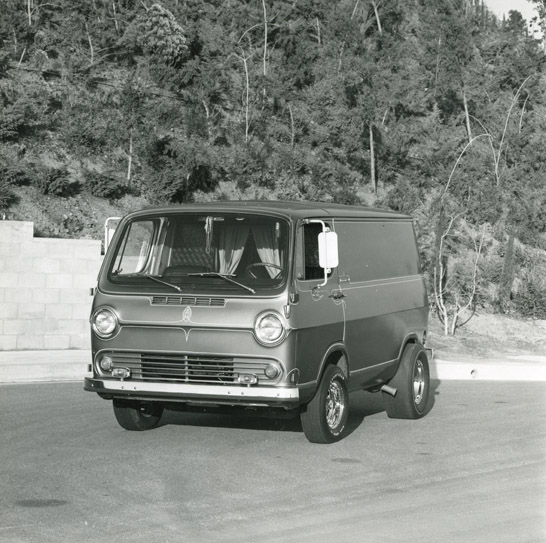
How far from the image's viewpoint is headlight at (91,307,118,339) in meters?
10.3

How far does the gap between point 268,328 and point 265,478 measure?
5.04 feet

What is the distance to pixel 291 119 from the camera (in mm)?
37844

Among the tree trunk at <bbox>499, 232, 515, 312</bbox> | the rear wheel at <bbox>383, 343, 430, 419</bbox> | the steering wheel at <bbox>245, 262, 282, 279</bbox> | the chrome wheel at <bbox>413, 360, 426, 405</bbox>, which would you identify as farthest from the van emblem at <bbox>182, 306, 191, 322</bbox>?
the tree trunk at <bbox>499, 232, 515, 312</bbox>

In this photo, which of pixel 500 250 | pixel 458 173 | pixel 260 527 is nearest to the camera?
pixel 260 527

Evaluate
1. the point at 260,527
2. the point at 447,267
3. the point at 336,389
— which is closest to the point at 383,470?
the point at 336,389

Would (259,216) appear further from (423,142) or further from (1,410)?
(423,142)

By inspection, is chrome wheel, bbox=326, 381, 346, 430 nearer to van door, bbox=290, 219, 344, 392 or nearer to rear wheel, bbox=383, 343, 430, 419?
van door, bbox=290, 219, 344, 392

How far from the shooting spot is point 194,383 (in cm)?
990

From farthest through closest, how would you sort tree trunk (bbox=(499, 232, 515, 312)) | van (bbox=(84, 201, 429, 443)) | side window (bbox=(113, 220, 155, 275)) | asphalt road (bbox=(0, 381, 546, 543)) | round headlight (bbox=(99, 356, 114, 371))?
tree trunk (bbox=(499, 232, 515, 312)), side window (bbox=(113, 220, 155, 275)), round headlight (bbox=(99, 356, 114, 371)), van (bbox=(84, 201, 429, 443)), asphalt road (bbox=(0, 381, 546, 543))

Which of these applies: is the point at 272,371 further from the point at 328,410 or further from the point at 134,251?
the point at 134,251

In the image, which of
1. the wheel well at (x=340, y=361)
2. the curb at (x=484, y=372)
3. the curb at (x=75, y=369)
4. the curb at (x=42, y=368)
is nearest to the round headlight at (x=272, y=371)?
the wheel well at (x=340, y=361)

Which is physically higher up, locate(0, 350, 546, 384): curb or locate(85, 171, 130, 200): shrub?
locate(85, 171, 130, 200): shrub

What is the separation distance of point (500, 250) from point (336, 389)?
79.9 ft

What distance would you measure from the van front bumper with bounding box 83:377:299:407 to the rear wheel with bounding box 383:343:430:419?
2.86 metres
